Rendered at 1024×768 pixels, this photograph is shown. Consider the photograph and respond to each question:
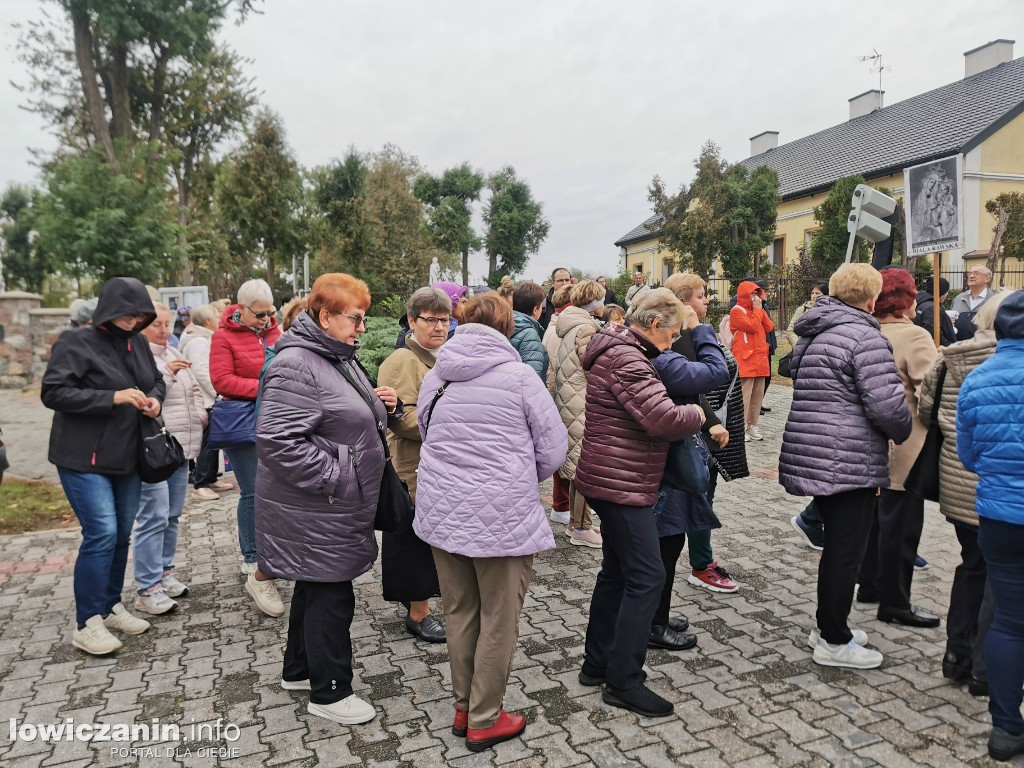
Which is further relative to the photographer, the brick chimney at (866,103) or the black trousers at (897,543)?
the brick chimney at (866,103)

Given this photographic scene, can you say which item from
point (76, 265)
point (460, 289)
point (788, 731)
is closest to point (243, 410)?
point (460, 289)

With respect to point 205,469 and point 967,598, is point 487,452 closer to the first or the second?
point 967,598

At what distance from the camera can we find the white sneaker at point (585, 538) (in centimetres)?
568

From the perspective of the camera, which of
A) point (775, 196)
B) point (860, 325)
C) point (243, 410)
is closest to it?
point (860, 325)

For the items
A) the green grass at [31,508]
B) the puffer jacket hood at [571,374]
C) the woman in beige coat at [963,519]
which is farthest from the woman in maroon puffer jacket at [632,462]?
the green grass at [31,508]

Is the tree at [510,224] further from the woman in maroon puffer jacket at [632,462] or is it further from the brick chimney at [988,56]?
the woman in maroon puffer jacket at [632,462]

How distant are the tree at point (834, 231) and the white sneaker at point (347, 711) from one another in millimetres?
23389

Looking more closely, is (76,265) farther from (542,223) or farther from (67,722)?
(542,223)

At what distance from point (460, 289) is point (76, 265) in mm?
13484

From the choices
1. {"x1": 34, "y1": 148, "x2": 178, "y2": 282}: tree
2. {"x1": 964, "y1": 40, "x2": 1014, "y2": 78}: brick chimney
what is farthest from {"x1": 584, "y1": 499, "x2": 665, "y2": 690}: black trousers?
{"x1": 964, "y1": 40, "x2": 1014, "y2": 78}: brick chimney

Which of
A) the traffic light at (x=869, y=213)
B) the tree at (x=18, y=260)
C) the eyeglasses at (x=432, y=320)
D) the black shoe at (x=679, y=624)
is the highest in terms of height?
the tree at (x=18, y=260)

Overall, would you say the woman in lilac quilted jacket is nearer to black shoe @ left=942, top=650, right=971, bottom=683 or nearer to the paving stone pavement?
the paving stone pavement

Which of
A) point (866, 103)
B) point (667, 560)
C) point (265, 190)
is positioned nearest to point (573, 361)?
point (667, 560)

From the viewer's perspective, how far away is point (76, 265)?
15289mm
